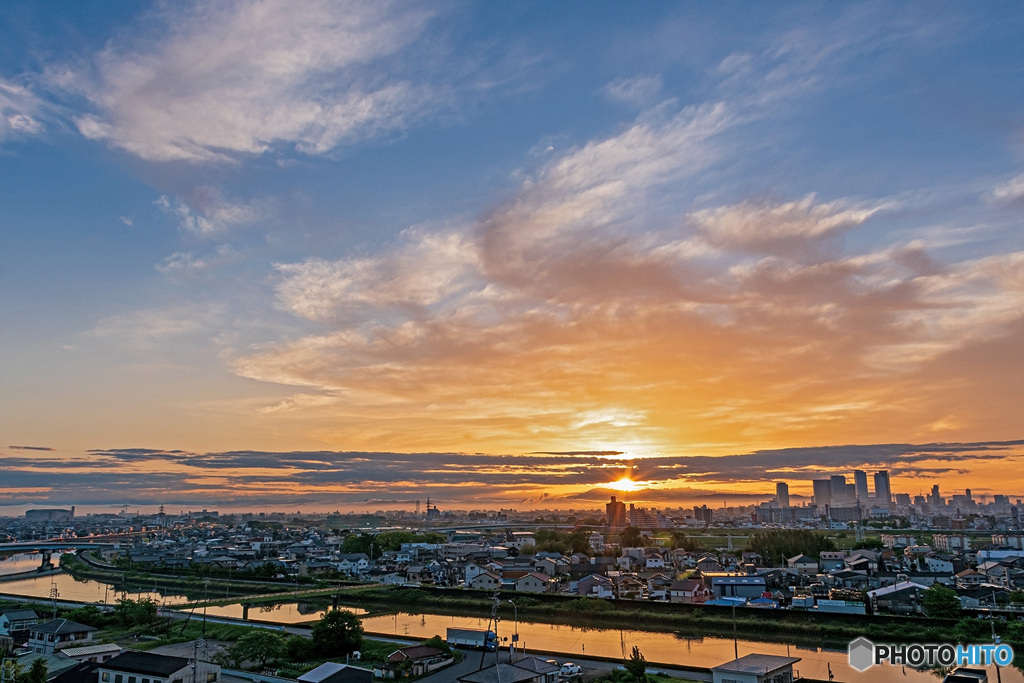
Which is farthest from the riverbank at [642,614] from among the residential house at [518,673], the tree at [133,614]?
the residential house at [518,673]

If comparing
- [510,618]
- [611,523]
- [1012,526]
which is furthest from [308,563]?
[1012,526]

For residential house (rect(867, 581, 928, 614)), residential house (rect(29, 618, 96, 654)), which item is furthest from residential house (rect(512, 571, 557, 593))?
residential house (rect(29, 618, 96, 654))

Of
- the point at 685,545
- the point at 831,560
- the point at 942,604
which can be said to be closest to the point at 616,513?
the point at 685,545

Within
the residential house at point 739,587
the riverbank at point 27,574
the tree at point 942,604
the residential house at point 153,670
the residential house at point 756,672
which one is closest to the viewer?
the residential house at point 756,672

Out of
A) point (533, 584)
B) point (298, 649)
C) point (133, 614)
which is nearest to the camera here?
point (298, 649)

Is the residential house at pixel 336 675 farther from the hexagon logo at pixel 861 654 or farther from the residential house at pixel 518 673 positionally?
the hexagon logo at pixel 861 654

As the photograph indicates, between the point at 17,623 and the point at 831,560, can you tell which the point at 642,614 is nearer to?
the point at 831,560
